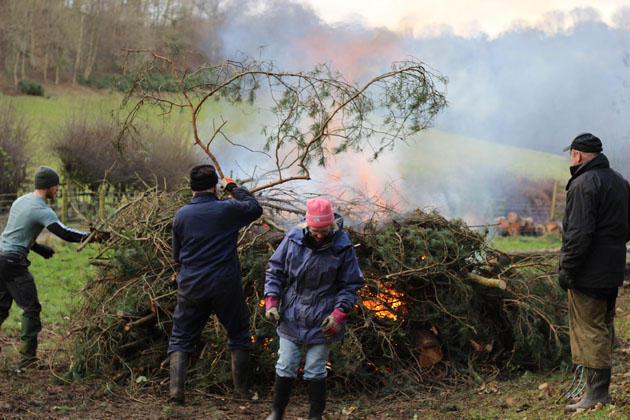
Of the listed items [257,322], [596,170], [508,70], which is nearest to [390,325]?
[257,322]

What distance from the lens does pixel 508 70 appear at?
1489 cm

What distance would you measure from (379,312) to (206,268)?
1.90 meters

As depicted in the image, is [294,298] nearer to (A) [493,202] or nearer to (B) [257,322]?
(B) [257,322]

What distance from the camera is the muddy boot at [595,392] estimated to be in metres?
4.42

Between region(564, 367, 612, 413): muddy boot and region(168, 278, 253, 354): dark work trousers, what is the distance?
8.56ft

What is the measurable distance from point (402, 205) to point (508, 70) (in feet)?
27.6

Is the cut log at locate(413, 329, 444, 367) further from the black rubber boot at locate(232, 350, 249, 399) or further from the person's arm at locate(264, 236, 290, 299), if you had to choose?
the person's arm at locate(264, 236, 290, 299)

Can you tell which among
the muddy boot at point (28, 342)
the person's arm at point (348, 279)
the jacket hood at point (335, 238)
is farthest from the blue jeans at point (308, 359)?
the muddy boot at point (28, 342)

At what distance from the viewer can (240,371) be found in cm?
514

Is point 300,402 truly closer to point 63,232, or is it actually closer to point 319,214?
point 319,214

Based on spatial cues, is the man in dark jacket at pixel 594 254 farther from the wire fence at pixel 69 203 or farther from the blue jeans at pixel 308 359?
the wire fence at pixel 69 203

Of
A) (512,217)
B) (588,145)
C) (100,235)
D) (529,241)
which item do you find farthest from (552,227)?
(100,235)

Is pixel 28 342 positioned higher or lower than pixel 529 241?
lower

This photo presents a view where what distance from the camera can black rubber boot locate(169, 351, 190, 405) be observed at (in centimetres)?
494
